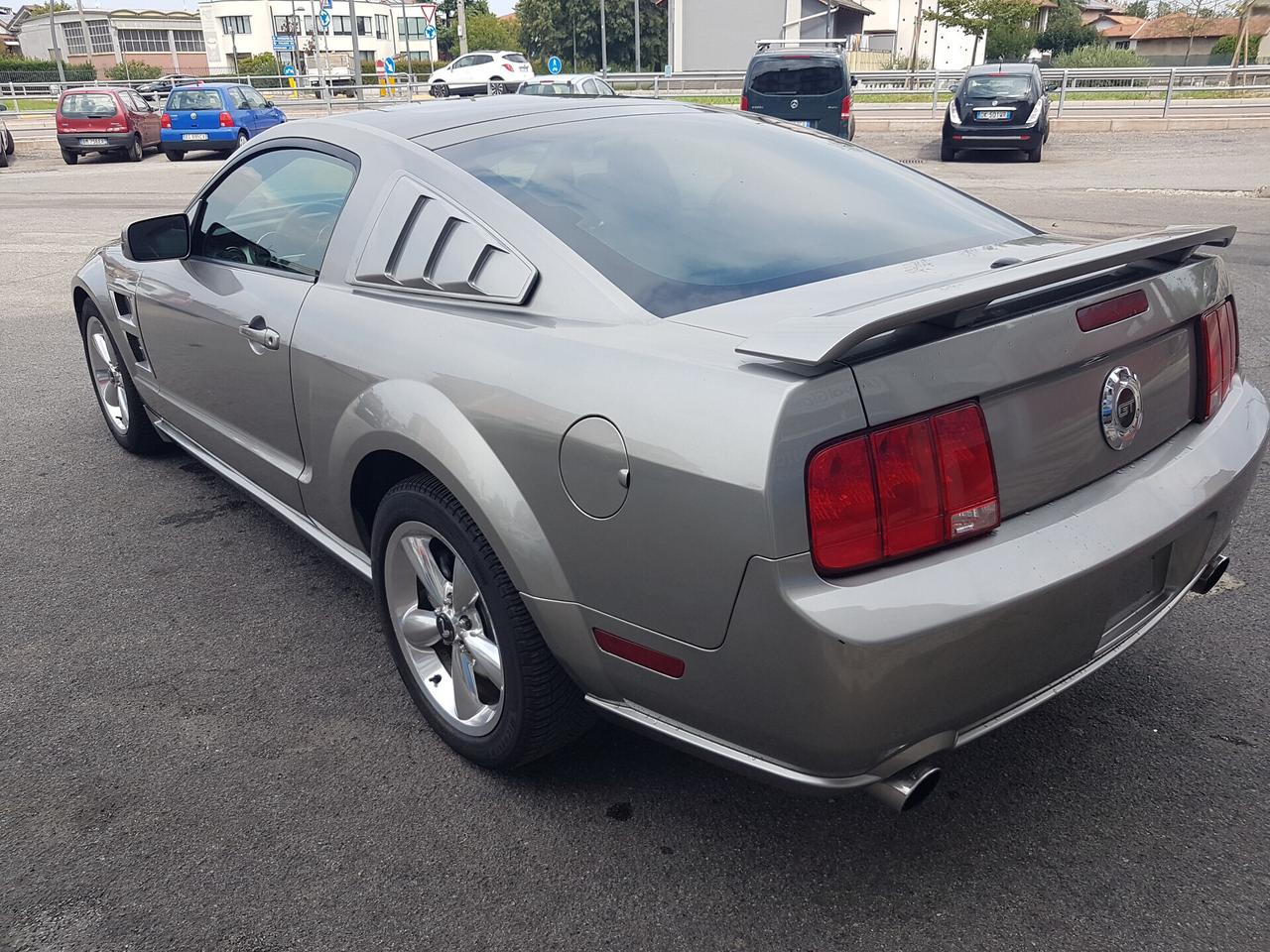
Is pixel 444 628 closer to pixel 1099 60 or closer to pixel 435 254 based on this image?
pixel 435 254

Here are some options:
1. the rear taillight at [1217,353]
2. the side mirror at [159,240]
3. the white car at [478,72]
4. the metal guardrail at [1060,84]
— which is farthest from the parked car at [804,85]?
the white car at [478,72]

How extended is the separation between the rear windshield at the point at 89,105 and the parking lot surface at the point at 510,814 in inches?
862

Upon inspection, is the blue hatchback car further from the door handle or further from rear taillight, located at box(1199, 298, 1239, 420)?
rear taillight, located at box(1199, 298, 1239, 420)

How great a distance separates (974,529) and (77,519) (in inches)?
148

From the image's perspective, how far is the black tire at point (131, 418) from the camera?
4.75m

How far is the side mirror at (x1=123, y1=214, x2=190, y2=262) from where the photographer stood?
3.70 m

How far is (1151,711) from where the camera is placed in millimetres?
2789

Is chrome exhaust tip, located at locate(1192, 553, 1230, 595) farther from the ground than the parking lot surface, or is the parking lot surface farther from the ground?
chrome exhaust tip, located at locate(1192, 553, 1230, 595)

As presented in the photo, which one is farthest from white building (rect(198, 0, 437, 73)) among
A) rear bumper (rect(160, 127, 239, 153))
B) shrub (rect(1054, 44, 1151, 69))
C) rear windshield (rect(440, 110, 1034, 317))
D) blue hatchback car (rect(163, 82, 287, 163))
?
rear windshield (rect(440, 110, 1034, 317))

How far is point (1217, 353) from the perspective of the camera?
8.30 feet

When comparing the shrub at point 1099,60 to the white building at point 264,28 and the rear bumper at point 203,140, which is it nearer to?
the rear bumper at point 203,140

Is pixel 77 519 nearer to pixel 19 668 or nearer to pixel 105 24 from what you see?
pixel 19 668

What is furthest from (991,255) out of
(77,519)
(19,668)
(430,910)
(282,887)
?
(77,519)

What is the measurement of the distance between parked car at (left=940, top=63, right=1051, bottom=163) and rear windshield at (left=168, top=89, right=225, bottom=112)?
582 inches
